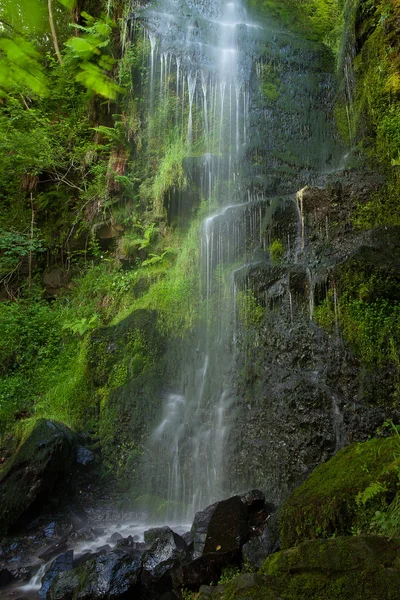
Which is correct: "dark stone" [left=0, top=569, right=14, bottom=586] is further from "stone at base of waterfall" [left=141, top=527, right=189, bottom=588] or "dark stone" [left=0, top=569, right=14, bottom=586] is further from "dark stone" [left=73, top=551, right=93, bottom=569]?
"stone at base of waterfall" [left=141, top=527, right=189, bottom=588]

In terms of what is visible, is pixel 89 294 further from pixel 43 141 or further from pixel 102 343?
pixel 43 141

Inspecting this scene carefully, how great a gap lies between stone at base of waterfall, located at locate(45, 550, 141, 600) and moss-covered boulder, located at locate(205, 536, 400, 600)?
2042 mm

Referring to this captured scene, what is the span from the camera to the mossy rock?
10.5 ft

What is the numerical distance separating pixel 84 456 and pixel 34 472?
114cm

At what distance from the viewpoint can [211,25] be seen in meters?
13.1

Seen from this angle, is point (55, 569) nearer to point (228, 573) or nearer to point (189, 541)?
point (189, 541)

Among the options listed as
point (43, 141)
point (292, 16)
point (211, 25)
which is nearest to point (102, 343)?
point (43, 141)

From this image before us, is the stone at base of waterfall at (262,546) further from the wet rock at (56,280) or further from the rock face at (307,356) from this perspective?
the wet rock at (56,280)

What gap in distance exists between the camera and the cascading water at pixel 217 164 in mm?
7195

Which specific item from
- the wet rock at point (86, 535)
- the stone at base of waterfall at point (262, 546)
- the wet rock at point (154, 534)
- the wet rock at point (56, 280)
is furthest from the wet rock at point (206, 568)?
the wet rock at point (56, 280)

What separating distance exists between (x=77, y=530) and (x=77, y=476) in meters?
1.16

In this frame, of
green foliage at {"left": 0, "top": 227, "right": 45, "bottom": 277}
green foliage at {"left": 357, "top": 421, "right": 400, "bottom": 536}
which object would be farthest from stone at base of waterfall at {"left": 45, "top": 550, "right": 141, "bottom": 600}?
green foliage at {"left": 0, "top": 227, "right": 45, "bottom": 277}

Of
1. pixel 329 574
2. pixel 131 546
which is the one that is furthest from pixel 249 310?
pixel 329 574

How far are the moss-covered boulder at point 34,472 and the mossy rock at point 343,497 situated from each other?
14.3 ft
